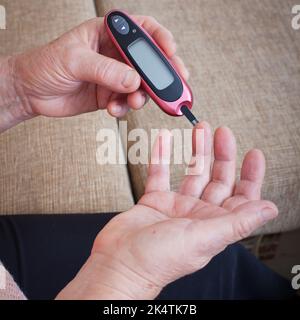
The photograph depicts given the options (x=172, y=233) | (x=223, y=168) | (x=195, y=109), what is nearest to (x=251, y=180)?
(x=223, y=168)

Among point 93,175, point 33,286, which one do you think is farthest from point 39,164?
point 33,286

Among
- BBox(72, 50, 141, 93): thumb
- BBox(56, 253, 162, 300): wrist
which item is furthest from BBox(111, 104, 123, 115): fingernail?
BBox(56, 253, 162, 300): wrist

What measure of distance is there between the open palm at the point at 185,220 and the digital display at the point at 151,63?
0.09 meters

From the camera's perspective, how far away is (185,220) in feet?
1.70

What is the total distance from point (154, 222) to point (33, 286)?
0.27m

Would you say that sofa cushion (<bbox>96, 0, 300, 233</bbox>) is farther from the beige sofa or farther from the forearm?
the forearm

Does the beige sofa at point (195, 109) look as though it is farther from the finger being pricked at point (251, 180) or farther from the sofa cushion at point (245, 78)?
the finger being pricked at point (251, 180)

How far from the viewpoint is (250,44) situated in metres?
1.05

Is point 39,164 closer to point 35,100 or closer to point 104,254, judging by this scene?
point 35,100

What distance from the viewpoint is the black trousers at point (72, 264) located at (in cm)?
69

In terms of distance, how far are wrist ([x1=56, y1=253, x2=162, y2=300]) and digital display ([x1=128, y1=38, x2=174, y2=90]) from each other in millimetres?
288

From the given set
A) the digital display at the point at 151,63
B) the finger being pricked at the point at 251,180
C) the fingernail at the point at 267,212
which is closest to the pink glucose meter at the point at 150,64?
the digital display at the point at 151,63

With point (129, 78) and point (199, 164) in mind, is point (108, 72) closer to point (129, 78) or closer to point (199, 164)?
point (129, 78)

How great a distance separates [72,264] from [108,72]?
0.33 meters
